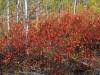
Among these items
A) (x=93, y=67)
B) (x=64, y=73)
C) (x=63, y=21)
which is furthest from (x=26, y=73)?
(x=63, y=21)

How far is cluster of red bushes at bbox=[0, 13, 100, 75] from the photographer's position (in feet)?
44.0

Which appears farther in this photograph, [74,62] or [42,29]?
[42,29]

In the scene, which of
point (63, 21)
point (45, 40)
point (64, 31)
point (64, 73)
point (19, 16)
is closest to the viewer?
point (64, 73)

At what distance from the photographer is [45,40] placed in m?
14.2

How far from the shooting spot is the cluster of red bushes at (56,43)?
1341cm

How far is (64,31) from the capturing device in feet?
50.5

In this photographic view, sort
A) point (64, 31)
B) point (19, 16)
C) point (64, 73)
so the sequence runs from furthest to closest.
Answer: point (19, 16)
point (64, 31)
point (64, 73)

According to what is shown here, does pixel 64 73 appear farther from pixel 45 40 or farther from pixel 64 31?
pixel 64 31

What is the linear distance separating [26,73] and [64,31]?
356 centimetres

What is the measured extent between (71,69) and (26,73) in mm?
1986

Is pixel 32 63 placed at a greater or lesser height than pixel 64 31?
lesser

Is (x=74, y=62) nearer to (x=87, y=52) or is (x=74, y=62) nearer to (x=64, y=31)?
(x=87, y=52)

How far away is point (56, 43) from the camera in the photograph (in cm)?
1405

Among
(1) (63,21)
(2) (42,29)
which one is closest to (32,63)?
(2) (42,29)
